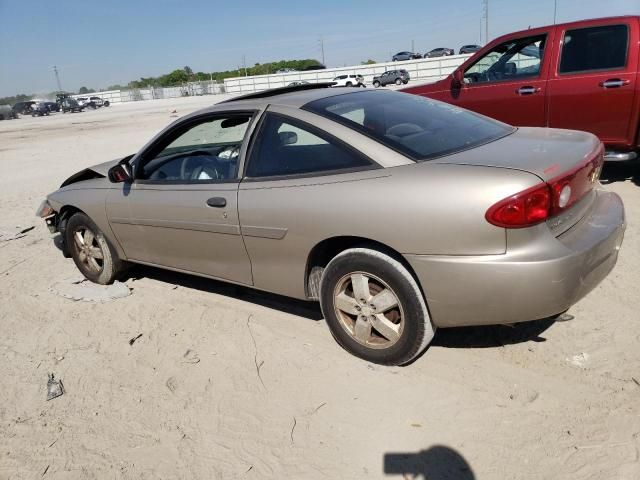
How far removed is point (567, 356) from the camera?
9.96 ft

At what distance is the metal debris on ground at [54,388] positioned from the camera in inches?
126

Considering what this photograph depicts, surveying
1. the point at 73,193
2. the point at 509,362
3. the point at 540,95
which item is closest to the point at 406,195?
the point at 509,362

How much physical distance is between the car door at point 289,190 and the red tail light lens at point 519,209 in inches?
27.3

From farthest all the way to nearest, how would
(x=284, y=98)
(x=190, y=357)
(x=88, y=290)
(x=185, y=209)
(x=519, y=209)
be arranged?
(x=88, y=290) → (x=185, y=209) → (x=284, y=98) → (x=190, y=357) → (x=519, y=209)

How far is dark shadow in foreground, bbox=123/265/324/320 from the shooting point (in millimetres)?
3956

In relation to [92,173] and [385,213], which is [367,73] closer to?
[92,173]

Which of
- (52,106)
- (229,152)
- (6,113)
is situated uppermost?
(229,152)

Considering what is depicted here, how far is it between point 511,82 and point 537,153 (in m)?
4.17

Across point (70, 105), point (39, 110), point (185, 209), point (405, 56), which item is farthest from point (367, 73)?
Answer: point (185, 209)

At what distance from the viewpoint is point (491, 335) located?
3334 millimetres

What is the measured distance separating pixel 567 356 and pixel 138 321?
3059mm

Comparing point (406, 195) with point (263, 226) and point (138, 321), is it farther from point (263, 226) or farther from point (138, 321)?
Answer: point (138, 321)

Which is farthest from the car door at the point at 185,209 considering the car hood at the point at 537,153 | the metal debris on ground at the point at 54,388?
the car hood at the point at 537,153

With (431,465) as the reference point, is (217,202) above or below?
above
